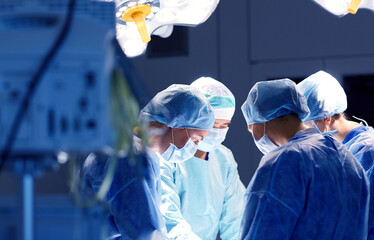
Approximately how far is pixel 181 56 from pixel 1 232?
368 cm

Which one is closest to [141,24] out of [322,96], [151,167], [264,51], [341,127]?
[151,167]

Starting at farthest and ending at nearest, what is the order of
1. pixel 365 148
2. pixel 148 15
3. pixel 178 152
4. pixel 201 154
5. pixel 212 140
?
1. pixel 201 154
2. pixel 212 140
3. pixel 365 148
4. pixel 178 152
5. pixel 148 15

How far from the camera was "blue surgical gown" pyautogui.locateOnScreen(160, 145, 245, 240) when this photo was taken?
2.96m

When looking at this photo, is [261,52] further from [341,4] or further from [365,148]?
[341,4]

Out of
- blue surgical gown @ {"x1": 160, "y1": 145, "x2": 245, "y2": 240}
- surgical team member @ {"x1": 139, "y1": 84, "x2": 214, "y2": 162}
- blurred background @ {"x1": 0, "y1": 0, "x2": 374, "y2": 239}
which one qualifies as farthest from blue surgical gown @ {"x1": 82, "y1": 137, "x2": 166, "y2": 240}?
blurred background @ {"x1": 0, "y1": 0, "x2": 374, "y2": 239}

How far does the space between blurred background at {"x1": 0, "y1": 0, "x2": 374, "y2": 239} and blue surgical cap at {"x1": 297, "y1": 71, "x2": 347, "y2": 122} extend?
156cm

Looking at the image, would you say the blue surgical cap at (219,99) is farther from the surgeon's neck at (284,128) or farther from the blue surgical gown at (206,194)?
the surgeon's neck at (284,128)

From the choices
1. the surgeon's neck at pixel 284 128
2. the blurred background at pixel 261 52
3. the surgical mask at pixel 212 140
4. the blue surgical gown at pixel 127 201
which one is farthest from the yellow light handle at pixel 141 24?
Answer: the blurred background at pixel 261 52

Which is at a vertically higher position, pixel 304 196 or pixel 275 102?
pixel 275 102

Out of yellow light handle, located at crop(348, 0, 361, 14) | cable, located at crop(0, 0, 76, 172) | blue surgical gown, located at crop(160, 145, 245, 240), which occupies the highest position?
yellow light handle, located at crop(348, 0, 361, 14)

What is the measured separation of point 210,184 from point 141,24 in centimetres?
123

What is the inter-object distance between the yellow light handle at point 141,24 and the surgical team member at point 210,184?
0.93m

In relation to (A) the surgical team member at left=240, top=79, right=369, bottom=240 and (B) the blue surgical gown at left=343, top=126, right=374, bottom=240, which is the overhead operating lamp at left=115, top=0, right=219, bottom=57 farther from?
(B) the blue surgical gown at left=343, top=126, right=374, bottom=240

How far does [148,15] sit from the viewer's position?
2223 millimetres
